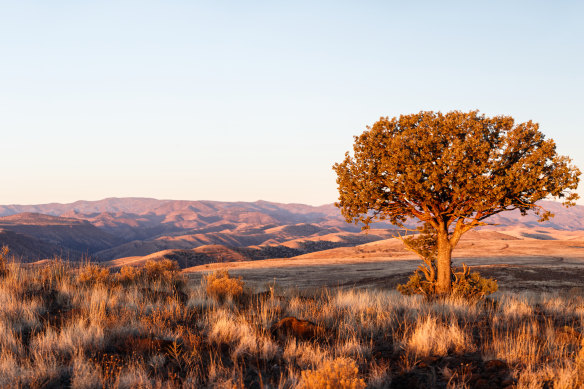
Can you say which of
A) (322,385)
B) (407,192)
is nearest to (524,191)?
(407,192)

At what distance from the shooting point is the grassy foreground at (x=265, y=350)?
5188 millimetres

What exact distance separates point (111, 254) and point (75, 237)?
3639 cm

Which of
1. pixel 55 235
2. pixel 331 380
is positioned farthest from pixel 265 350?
pixel 55 235

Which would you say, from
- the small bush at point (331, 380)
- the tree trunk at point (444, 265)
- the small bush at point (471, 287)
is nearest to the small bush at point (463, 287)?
the small bush at point (471, 287)

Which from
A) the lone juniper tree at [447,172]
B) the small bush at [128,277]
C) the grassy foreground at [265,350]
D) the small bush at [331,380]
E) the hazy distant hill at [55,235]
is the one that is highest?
the lone juniper tree at [447,172]

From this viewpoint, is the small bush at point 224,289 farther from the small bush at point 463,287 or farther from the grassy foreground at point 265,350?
the small bush at point 463,287

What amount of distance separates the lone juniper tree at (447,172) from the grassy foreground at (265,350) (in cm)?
426

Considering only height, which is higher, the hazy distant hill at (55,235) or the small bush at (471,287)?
the small bush at (471,287)

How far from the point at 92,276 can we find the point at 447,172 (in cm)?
1236

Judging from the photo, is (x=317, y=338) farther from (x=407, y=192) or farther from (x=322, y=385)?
(x=407, y=192)

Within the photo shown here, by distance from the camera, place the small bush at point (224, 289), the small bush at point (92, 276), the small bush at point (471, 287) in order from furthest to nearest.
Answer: the small bush at point (471, 287) < the small bush at point (92, 276) < the small bush at point (224, 289)

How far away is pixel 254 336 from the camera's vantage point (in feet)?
22.0

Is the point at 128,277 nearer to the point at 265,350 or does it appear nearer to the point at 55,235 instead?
the point at 265,350

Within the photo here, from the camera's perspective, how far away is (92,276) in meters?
12.7
